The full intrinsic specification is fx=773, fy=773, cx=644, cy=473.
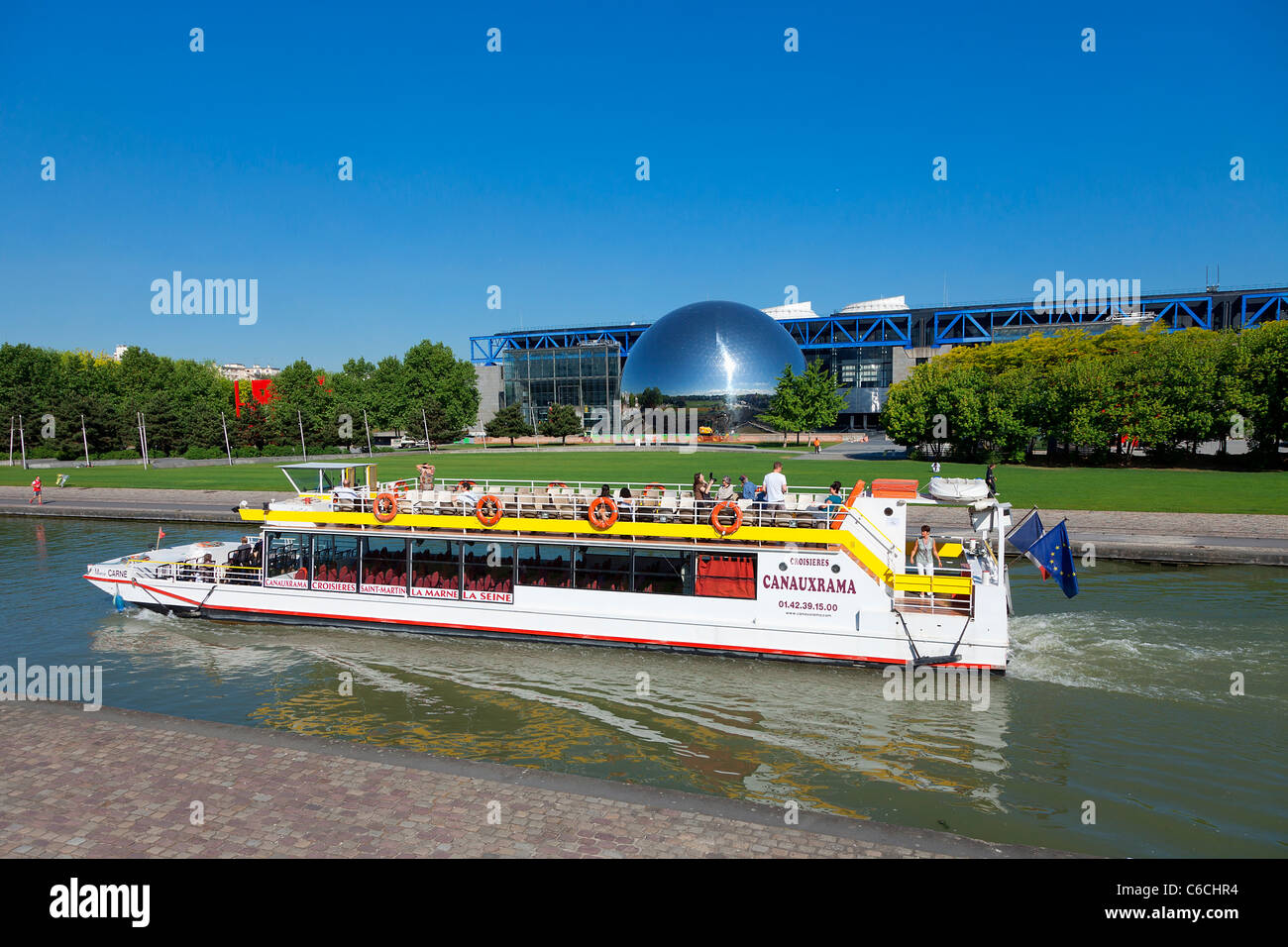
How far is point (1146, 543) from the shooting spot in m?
28.8

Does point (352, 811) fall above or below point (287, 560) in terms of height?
below

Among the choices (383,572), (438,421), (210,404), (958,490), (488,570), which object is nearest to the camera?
(958,490)

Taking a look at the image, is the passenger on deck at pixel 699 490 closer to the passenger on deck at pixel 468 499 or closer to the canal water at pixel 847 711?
the canal water at pixel 847 711

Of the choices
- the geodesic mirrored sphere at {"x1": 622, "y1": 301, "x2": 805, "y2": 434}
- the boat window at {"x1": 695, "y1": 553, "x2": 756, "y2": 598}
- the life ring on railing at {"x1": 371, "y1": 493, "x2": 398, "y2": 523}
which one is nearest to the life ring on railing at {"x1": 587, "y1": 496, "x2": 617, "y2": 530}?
the boat window at {"x1": 695, "y1": 553, "x2": 756, "y2": 598}

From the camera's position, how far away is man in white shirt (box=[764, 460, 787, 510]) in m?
18.6

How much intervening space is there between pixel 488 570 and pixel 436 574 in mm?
1430

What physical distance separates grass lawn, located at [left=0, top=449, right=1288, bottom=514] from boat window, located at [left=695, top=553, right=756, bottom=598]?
50.4 ft

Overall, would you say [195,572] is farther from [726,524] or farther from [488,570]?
[726,524]

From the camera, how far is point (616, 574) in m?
19.3

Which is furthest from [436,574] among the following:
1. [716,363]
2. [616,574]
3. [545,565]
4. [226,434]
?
→ [716,363]

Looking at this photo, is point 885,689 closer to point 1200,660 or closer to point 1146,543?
point 1200,660

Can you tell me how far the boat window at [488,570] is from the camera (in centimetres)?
1992
